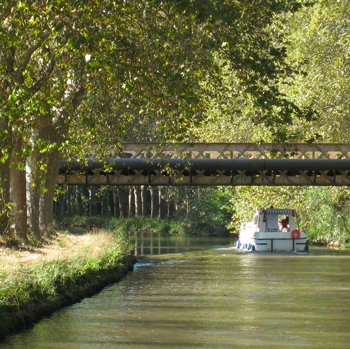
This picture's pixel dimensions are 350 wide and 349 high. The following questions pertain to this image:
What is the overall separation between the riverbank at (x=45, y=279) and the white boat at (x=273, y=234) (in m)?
16.1

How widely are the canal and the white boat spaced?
11.2 metres

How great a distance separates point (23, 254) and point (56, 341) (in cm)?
849

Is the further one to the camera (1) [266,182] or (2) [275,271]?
(1) [266,182]

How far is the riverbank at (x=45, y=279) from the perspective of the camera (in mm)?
14302

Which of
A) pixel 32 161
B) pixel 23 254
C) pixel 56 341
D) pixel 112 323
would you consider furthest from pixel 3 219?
pixel 56 341

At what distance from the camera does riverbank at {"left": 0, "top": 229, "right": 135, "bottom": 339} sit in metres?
14.3

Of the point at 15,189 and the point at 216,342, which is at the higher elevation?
the point at 15,189

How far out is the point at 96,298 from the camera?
19562 mm

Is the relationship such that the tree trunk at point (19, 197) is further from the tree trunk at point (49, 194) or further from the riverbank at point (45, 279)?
the tree trunk at point (49, 194)

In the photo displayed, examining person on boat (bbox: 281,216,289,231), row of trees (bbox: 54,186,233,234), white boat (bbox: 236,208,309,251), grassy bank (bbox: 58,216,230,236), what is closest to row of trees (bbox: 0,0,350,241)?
white boat (bbox: 236,208,309,251)

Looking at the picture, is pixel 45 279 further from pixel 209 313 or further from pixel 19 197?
pixel 19 197

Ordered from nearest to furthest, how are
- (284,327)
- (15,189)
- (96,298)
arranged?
(284,327), (96,298), (15,189)

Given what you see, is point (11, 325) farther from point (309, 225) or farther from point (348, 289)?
point (309, 225)

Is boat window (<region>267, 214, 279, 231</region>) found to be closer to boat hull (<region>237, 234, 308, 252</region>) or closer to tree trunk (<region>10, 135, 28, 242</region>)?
boat hull (<region>237, 234, 308, 252</region>)
